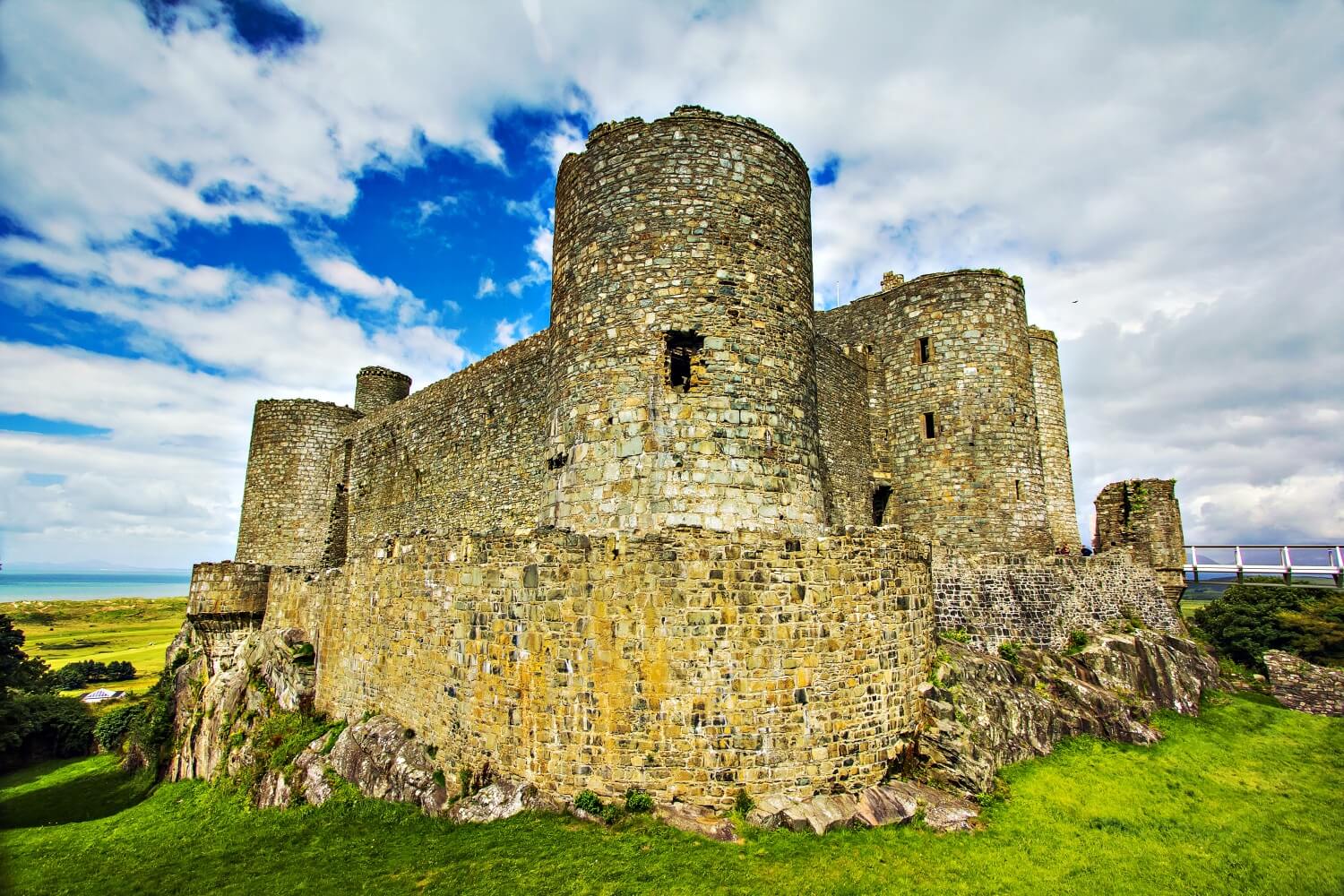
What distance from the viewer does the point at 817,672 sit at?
8383mm

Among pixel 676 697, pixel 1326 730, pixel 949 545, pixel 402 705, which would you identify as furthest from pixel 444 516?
pixel 1326 730

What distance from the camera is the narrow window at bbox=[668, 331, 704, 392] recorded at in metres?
9.82

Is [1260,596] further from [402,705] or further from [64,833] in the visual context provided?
[64,833]

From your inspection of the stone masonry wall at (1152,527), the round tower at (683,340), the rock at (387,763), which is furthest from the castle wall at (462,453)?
the stone masonry wall at (1152,527)

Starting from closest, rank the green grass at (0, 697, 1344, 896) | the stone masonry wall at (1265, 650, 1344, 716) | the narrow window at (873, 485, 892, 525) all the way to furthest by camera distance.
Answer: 1. the green grass at (0, 697, 1344, 896)
2. the stone masonry wall at (1265, 650, 1344, 716)
3. the narrow window at (873, 485, 892, 525)

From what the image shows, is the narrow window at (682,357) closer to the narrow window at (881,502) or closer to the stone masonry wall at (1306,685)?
the narrow window at (881,502)

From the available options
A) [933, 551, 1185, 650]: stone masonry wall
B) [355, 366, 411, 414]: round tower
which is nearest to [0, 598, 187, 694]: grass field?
[355, 366, 411, 414]: round tower

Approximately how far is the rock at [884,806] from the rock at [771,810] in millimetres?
875

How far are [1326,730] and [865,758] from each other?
507 inches

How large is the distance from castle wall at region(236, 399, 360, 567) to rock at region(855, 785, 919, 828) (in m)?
20.8

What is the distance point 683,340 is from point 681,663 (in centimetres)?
471

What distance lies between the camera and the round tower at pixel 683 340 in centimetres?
941

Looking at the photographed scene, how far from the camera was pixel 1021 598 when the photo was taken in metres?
13.8

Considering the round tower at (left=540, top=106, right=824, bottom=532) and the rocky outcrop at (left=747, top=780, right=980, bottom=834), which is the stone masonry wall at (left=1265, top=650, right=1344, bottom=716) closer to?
the rocky outcrop at (left=747, top=780, right=980, bottom=834)
